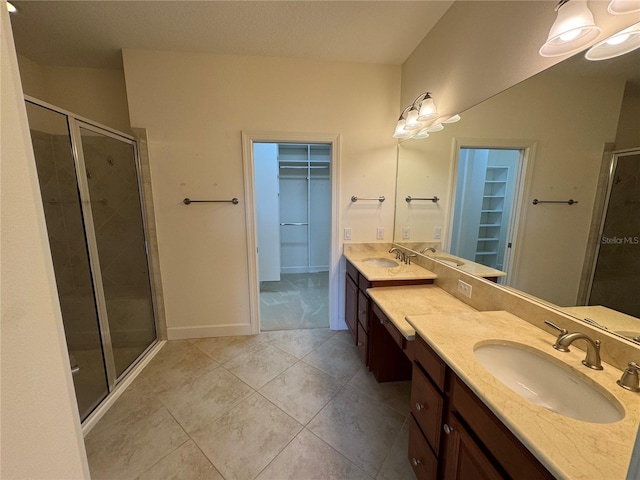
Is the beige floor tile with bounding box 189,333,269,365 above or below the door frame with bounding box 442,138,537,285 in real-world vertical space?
below

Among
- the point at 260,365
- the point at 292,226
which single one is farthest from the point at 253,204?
the point at 292,226

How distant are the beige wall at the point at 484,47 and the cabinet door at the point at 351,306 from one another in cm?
158

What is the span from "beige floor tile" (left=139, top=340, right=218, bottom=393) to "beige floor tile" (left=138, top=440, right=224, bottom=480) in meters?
0.61

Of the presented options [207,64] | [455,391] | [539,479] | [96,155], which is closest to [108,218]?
[96,155]

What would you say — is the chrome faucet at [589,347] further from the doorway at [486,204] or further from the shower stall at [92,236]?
the shower stall at [92,236]

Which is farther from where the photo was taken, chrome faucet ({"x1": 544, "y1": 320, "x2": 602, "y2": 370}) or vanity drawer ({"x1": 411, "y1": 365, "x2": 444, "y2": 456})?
vanity drawer ({"x1": 411, "y1": 365, "x2": 444, "y2": 456})

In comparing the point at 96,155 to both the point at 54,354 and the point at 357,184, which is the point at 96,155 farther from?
the point at 357,184

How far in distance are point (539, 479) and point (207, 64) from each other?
304 centimetres

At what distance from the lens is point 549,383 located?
3.07 feet

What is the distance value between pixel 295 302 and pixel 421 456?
2428 mm

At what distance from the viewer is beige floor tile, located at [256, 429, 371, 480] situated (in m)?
1.32

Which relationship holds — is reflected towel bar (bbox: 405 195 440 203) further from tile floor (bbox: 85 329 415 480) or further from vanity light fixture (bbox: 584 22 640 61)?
tile floor (bbox: 85 329 415 480)

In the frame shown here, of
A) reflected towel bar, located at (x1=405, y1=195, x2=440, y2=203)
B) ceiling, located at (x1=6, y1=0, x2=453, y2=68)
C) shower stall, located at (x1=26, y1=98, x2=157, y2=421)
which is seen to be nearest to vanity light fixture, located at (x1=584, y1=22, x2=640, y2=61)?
ceiling, located at (x1=6, y1=0, x2=453, y2=68)

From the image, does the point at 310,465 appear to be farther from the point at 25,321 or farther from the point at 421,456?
the point at 25,321
